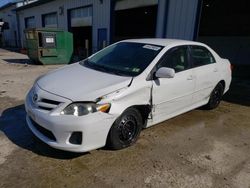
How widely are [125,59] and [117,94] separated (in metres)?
1.07

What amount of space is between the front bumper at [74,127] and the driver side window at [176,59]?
1.40 meters

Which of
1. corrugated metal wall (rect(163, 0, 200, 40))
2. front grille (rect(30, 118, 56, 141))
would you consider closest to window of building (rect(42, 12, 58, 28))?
corrugated metal wall (rect(163, 0, 200, 40))

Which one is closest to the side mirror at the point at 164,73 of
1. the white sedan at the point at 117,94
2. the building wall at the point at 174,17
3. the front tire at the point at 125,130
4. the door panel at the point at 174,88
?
the white sedan at the point at 117,94

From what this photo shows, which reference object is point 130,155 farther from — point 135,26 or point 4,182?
point 135,26

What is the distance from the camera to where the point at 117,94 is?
2.92 metres

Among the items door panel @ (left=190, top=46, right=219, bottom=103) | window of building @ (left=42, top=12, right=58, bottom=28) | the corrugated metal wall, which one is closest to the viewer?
door panel @ (left=190, top=46, right=219, bottom=103)

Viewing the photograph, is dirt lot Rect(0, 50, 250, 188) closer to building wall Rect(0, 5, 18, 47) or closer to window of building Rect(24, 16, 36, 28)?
window of building Rect(24, 16, 36, 28)

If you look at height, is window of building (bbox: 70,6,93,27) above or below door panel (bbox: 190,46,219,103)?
above

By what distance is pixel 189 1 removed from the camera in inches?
339

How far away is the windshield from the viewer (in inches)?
138

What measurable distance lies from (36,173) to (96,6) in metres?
13.0

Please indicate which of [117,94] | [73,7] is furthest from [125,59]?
[73,7]

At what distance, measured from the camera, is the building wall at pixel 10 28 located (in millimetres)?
29453

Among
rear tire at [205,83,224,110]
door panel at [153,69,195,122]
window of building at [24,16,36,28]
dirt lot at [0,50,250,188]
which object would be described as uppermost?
window of building at [24,16,36,28]
